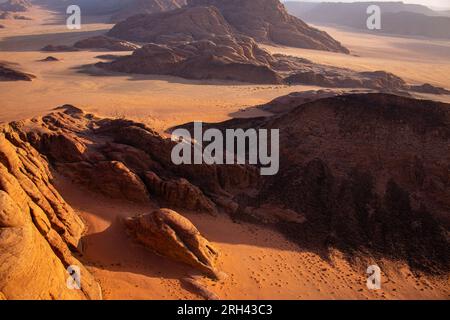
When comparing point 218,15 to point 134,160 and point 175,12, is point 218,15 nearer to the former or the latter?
point 175,12

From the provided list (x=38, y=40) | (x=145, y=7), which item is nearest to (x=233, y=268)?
(x=38, y=40)

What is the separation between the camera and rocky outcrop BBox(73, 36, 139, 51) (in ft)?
159

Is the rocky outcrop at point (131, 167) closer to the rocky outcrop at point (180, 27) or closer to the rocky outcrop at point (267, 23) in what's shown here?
the rocky outcrop at point (180, 27)

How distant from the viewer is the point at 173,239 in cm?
872

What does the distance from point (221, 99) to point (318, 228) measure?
1925 centimetres

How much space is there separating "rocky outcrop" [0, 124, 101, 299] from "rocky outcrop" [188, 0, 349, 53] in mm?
50142

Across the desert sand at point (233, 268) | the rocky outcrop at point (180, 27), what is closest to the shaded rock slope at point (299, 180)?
the desert sand at point (233, 268)

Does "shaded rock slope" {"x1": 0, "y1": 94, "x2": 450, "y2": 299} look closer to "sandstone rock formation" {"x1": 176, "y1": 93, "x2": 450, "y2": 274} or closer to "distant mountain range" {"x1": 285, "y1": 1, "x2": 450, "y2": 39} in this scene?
"sandstone rock formation" {"x1": 176, "y1": 93, "x2": 450, "y2": 274}

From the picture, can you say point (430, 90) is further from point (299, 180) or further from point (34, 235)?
point (34, 235)

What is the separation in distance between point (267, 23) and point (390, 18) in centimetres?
6354

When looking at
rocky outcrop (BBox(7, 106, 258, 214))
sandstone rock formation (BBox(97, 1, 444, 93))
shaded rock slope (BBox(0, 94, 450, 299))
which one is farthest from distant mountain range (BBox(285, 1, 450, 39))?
rocky outcrop (BBox(7, 106, 258, 214))

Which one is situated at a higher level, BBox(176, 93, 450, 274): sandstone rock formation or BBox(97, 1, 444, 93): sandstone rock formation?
BBox(97, 1, 444, 93): sandstone rock formation

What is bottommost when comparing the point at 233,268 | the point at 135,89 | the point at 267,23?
the point at 233,268
